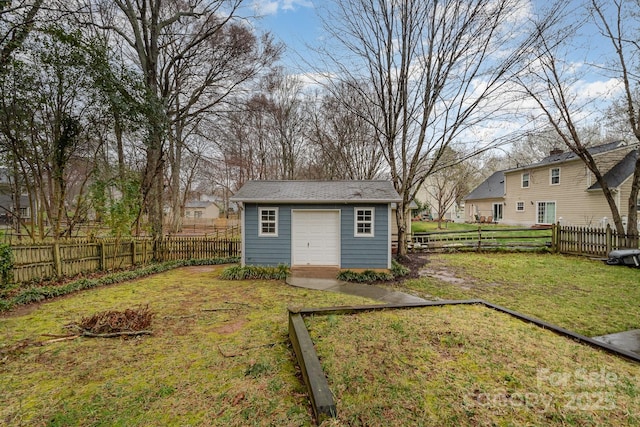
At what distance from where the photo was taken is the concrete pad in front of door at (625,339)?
152 inches

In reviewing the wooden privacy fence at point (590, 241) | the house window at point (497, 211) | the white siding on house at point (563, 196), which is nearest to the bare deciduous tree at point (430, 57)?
the wooden privacy fence at point (590, 241)

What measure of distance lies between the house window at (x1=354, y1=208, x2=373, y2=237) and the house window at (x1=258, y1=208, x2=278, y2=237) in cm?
263

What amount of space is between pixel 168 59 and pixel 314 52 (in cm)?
734

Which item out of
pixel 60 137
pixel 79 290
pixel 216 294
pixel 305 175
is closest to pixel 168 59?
pixel 60 137

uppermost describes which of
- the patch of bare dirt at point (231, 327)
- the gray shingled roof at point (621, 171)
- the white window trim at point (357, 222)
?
the gray shingled roof at point (621, 171)

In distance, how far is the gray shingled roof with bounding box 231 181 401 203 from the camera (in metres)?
8.58

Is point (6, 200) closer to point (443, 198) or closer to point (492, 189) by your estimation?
point (492, 189)

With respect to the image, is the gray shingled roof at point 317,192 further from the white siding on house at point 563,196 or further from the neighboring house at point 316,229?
the white siding on house at point 563,196

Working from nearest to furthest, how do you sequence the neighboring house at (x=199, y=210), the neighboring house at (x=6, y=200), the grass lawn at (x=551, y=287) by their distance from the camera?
the grass lawn at (x=551, y=287) → the neighboring house at (x=6, y=200) → the neighboring house at (x=199, y=210)

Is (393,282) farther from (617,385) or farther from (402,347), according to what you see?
(617,385)

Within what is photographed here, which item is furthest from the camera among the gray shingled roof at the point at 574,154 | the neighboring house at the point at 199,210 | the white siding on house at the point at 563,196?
the neighboring house at the point at 199,210

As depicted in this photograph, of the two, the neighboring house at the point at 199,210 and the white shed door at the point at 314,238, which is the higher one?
the neighboring house at the point at 199,210

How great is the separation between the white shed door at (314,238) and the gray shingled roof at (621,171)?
17718 millimetres

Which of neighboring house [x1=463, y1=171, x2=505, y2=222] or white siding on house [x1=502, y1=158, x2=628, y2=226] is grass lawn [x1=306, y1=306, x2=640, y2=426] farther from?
neighboring house [x1=463, y1=171, x2=505, y2=222]
